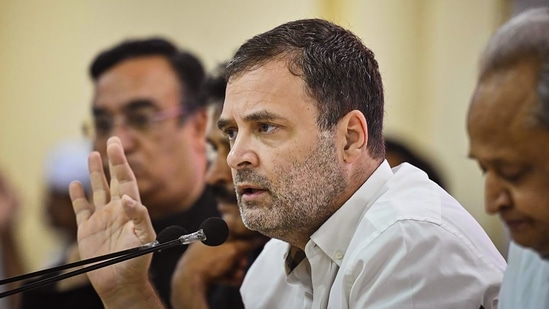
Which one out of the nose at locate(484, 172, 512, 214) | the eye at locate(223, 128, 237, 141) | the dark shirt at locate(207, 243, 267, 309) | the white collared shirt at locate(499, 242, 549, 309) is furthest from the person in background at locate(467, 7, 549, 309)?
the dark shirt at locate(207, 243, 267, 309)

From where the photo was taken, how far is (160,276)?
2521 millimetres

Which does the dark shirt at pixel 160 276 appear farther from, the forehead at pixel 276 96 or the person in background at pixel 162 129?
the forehead at pixel 276 96

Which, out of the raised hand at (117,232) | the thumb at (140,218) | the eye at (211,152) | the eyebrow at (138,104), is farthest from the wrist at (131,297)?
the eyebrow at (138,104)

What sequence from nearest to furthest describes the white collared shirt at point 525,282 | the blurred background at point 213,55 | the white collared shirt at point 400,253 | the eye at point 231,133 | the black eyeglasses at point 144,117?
the white collared shirt at point 525,282 → the white collared shirt at point 400,253 → the eye at point 231,133 → the black eyeglasses at point 144,117 → the blurred background at point 213,55

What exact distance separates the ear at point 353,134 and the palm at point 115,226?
53 centimetres

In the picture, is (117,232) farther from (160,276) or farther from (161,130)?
(161,130)

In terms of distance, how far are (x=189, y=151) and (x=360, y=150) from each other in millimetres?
1216

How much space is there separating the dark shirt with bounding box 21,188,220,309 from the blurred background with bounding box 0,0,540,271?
44cm

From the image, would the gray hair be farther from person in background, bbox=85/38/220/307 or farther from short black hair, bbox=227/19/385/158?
person in background, bbox=85/38/220/307

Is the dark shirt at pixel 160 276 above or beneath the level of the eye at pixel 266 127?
beneath

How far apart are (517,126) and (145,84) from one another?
1.96m

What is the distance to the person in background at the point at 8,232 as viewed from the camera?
10.7ft

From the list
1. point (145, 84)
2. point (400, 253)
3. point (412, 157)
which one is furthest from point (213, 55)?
point (400, 253)

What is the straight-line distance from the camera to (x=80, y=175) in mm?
3137
